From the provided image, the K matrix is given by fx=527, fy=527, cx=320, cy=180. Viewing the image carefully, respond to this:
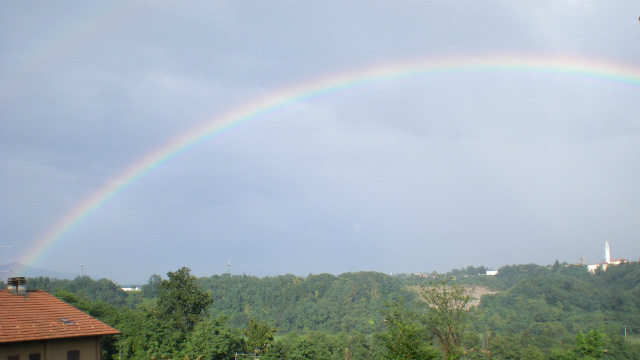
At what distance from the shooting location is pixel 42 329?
54.2 ft

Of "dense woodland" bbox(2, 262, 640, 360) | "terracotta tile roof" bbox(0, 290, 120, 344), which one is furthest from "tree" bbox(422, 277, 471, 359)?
"terracotta tile roof" bbox(0, 290, 120, 344)

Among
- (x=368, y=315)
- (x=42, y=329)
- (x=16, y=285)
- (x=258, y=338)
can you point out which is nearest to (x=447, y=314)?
(x=258, y=338)

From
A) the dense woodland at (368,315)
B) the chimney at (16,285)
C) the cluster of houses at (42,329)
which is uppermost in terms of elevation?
the chimney at (16,285)

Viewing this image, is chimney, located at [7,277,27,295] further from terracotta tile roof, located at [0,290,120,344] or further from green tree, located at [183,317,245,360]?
green tree, located at [183,317,245,360]

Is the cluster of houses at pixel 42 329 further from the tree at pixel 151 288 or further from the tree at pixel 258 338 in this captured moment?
the tree at pixel 151 288

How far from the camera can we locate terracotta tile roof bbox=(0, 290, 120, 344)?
15892mm

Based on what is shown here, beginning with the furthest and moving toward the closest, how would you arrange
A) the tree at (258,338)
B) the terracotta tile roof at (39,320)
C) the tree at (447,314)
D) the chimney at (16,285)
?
the tree at (258,338)
the tree at (447,314)
the chimney at (16,285)
the terracotta tile roof at (39,320)

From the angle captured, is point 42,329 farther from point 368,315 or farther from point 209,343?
point 368,315

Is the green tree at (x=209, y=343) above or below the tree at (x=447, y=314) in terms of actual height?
below

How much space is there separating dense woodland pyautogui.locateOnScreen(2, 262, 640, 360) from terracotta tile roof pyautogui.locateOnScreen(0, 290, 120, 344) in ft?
34.2

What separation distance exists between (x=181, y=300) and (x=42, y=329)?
85.1ft

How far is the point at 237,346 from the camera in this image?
37.8m

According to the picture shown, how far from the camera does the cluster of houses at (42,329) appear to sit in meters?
15.7

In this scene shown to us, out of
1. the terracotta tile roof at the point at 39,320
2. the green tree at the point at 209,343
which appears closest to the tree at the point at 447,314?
the green tree at the point at 209,343
